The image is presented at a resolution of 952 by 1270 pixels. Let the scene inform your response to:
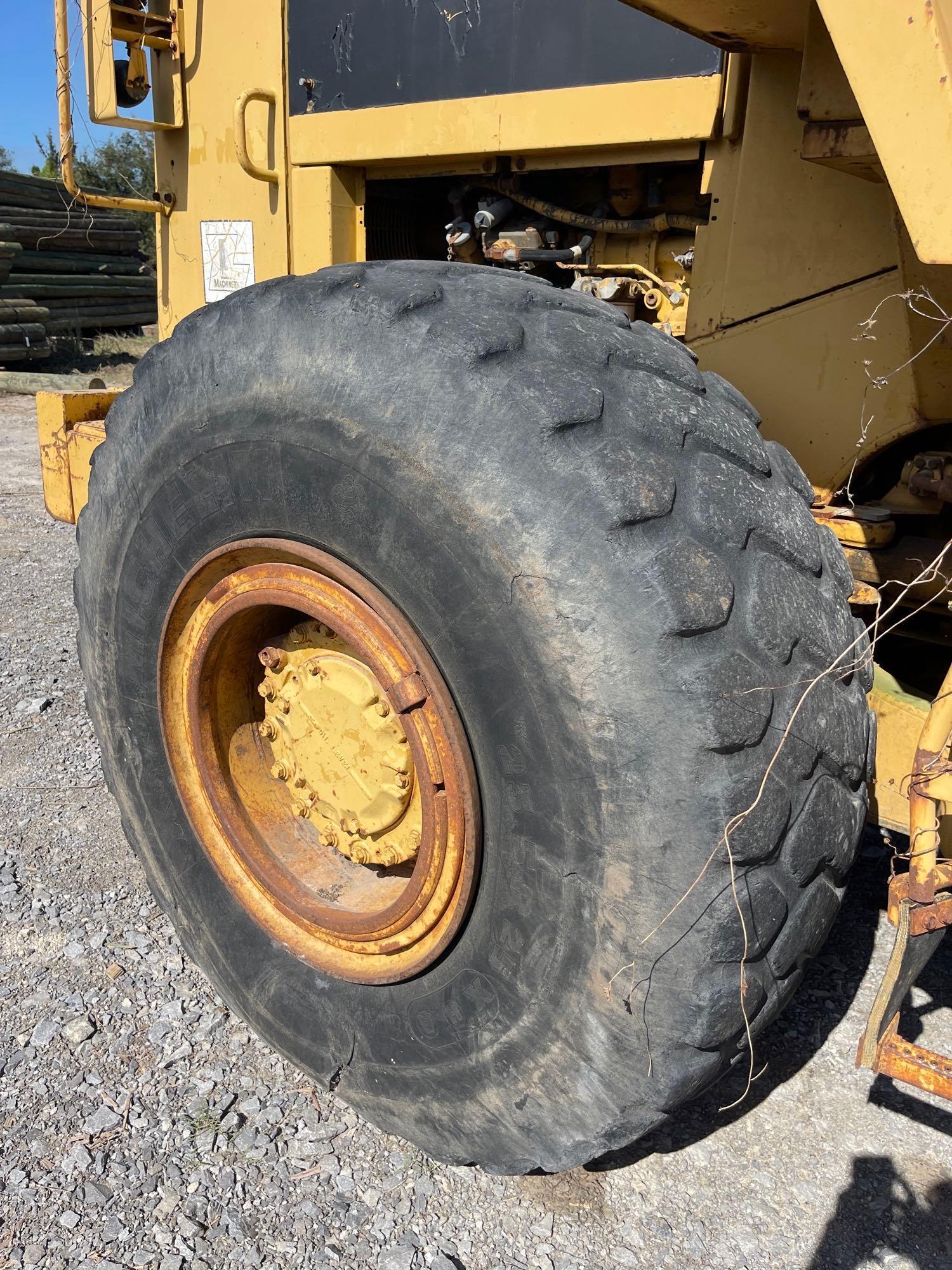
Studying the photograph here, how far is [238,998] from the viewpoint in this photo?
217cm

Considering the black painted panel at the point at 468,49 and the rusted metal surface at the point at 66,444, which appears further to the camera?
the rusted metal surface at the point at 66,444

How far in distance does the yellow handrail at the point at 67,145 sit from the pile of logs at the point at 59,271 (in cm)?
1006

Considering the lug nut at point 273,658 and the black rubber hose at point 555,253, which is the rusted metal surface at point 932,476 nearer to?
the black rubber hose at point 555,253

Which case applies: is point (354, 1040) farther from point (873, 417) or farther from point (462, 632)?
point (873, 417)

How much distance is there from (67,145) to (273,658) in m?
2.35

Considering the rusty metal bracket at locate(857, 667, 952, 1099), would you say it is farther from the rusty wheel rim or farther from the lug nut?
the lug nut

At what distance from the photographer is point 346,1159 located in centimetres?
194

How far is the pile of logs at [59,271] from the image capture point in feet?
42.8

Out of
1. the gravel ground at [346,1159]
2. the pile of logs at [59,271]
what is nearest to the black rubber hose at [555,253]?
the gravel ground at [346,1159]

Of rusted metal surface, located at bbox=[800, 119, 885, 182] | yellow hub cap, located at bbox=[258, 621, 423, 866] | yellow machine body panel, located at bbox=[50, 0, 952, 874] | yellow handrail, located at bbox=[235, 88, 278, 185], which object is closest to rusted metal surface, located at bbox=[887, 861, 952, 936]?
yellow machine body panel, located at bbox=[50, 0, 952, 874]

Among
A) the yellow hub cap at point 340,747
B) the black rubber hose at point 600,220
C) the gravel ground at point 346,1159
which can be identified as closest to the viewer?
the gravel ground at point 346,1159

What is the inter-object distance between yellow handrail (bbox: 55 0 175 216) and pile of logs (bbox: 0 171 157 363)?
33.0ft

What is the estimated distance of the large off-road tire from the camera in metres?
1.42

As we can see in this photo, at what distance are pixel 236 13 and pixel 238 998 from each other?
286 centimetres
